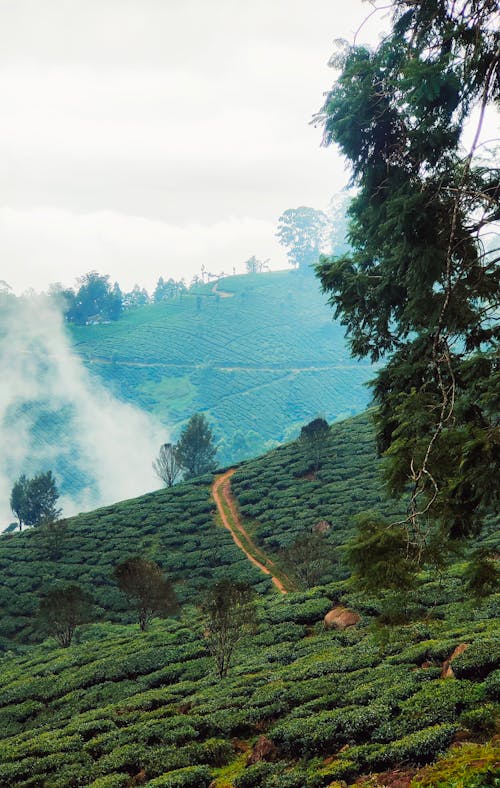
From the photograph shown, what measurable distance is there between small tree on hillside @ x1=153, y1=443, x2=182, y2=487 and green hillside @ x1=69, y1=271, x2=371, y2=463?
42.9 m

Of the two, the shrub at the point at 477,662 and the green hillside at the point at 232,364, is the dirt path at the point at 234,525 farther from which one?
the green hillside at the point at 232,364

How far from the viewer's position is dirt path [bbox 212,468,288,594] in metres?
31.9

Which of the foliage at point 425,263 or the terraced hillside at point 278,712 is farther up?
the foliage at point 425,263

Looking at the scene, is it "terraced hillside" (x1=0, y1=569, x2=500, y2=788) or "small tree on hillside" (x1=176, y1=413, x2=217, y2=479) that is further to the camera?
"small tree on hillside" (x1=176, y1=413, x2=217, y2=479)

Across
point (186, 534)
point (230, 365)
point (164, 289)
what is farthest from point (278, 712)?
point (164, 289)

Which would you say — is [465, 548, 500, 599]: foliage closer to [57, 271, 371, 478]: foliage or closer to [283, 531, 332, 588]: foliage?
[283, 531, 332, 588]: foliage

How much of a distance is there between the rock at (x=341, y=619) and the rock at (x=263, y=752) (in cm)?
831

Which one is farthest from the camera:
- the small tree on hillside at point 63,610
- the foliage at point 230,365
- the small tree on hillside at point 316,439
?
the foliage at point 230,365

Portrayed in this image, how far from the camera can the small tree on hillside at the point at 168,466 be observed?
53103 millimetres

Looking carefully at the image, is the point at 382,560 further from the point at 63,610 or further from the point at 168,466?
the point at 168,466

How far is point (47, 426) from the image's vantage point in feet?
361

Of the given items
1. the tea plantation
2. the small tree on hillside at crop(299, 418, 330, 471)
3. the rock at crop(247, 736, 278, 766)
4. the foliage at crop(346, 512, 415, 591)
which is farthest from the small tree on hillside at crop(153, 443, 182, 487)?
the foliage at crop(346, 512, 415, 591)

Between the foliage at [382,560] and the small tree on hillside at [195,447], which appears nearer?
the foliage at [382,560]

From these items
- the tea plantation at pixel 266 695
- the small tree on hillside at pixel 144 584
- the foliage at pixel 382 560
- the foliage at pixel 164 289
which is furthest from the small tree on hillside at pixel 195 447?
the foliage at pixel 164 289
